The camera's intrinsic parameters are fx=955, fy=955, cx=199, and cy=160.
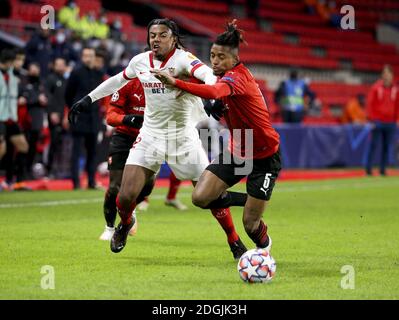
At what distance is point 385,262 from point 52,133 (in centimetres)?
1017

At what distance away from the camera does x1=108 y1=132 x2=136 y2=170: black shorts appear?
1073 cm

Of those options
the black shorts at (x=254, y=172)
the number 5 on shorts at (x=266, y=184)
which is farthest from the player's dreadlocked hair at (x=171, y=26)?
the number 5 on shorts at (x=266, y=184)

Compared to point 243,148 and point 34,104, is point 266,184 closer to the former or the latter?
point 243,148

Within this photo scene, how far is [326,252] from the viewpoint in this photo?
954 centimetres

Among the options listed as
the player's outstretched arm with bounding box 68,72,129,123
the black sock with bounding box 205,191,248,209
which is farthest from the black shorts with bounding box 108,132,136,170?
the black sock with bounding box 205,191,248,209

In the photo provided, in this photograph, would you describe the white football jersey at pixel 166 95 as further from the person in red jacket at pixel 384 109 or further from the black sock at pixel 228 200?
the person in red jacket at pixel 384 109

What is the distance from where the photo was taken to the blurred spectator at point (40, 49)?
18.9 metres

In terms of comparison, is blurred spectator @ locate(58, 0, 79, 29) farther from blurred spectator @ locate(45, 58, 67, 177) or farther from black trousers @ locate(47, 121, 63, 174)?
black trousers @ locate(47, 121, 63, 174)

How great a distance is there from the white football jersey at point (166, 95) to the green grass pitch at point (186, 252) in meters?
1.25

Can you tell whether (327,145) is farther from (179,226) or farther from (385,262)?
(385,262)

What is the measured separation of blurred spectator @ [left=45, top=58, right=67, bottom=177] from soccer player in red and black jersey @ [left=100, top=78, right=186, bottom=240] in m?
6.93

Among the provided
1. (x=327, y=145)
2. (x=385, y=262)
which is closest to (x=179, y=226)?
(x=385, y=262)

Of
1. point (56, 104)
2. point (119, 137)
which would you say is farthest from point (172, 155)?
point (56, 104)

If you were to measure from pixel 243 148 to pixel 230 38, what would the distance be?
39.8 inches
